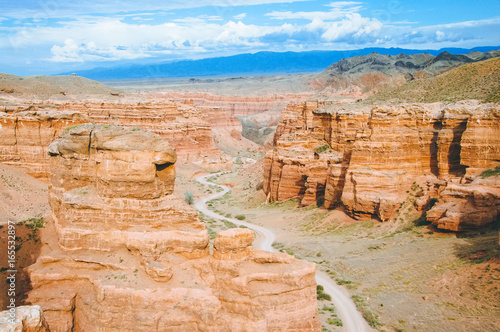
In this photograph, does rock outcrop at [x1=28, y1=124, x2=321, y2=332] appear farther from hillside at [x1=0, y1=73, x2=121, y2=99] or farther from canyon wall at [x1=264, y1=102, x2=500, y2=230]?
hillside at [x1=0, y1=73, x2=121, y2=99]

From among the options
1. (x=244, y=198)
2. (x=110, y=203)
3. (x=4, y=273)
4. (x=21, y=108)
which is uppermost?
(x=21, y=108)

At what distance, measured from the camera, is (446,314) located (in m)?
21.1

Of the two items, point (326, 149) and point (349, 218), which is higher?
point (326, 149)

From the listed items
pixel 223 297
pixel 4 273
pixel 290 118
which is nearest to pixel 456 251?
pixel 223 297

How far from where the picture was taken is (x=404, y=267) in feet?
86.0

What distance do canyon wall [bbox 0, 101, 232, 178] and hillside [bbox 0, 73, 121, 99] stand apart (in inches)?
377

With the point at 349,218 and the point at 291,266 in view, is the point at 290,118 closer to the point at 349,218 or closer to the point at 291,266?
the point at 349,218

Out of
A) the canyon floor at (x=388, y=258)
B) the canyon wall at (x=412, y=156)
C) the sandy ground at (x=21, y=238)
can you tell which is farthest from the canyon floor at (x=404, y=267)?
the sandy ground at (x=21, y=238)

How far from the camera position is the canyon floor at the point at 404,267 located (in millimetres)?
21203

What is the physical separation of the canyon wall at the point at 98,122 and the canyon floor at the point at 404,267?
13.2m

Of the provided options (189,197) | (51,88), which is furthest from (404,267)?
(51,88)

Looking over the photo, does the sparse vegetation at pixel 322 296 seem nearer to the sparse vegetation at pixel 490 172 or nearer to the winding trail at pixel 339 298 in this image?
the winding trail at pixel 339 298

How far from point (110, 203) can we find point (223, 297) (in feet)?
16.5

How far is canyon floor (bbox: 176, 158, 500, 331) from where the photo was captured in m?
21.2
